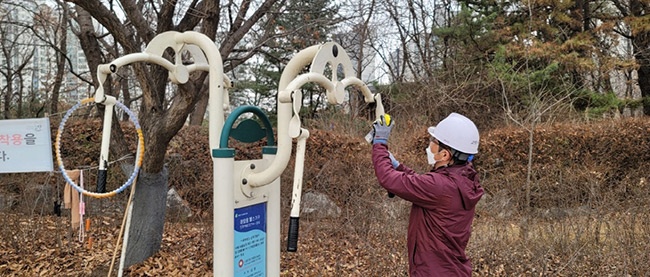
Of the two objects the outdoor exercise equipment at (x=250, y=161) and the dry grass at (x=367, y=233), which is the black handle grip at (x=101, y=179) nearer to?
the outdoor exercise equipment at (x=250, y=161)

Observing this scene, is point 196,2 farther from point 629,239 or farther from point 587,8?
point 587,8

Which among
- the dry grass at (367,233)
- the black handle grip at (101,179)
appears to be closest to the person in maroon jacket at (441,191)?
the black handle grip at (101,179)

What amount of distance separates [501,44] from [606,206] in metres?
8.65

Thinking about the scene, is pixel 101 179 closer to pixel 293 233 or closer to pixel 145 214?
pixel 293 233

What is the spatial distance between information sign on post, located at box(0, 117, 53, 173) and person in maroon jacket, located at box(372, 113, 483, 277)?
126 inches


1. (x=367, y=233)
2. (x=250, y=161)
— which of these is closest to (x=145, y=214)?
(x=367, y=233)

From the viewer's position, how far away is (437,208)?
7.82 feet

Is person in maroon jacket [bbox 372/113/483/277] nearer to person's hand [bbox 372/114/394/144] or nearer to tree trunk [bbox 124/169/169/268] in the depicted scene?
person's hand [bbox 372/114/394/144]

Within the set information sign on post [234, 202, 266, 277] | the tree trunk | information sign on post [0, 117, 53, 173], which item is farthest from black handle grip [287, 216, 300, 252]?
information sign on post [0, 117, 53, 173]

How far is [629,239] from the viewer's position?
4.46m

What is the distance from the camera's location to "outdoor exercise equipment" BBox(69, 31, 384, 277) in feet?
7.28

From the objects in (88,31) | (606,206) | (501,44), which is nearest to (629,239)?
(606,206)

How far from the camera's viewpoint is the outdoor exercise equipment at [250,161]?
2.22 metres

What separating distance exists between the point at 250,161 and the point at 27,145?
9.49 ft
